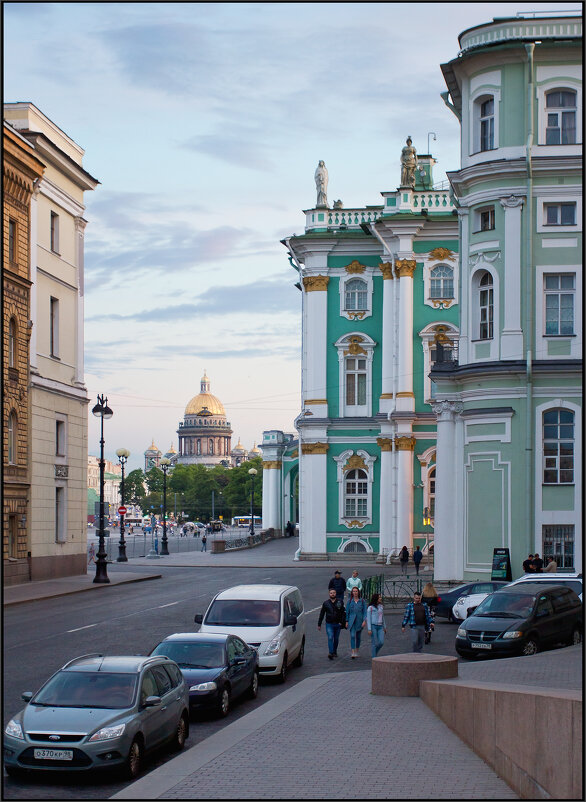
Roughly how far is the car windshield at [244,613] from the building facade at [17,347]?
2339 cm

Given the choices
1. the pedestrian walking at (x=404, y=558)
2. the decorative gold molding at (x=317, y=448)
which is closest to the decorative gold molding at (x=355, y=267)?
the decorative gold molding at (x=317, y=448)

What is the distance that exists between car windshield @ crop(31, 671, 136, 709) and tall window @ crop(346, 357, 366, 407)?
5378 cm

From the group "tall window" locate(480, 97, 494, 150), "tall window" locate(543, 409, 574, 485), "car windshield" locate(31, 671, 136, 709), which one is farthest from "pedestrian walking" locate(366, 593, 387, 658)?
"tall window" locate(480, 97, 494, 150)

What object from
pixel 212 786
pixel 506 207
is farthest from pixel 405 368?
pixel 212 786

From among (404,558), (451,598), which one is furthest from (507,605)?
(404,558)

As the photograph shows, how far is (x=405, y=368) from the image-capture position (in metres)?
65.8

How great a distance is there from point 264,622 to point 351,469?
150 feet

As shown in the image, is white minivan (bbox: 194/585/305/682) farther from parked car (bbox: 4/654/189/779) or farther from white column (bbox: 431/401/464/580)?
white column (bbox: 431/401/464/580)

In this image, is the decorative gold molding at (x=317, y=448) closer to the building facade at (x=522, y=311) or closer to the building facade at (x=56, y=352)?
the building facade at (x=56, y=352)

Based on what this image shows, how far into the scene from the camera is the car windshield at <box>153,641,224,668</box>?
19.8m

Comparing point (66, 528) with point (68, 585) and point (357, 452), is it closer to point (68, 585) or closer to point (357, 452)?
point (68, 585)

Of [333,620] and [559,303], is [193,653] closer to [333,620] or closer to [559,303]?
[333,620]

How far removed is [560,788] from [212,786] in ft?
12.0

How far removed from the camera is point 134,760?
14883 mm
